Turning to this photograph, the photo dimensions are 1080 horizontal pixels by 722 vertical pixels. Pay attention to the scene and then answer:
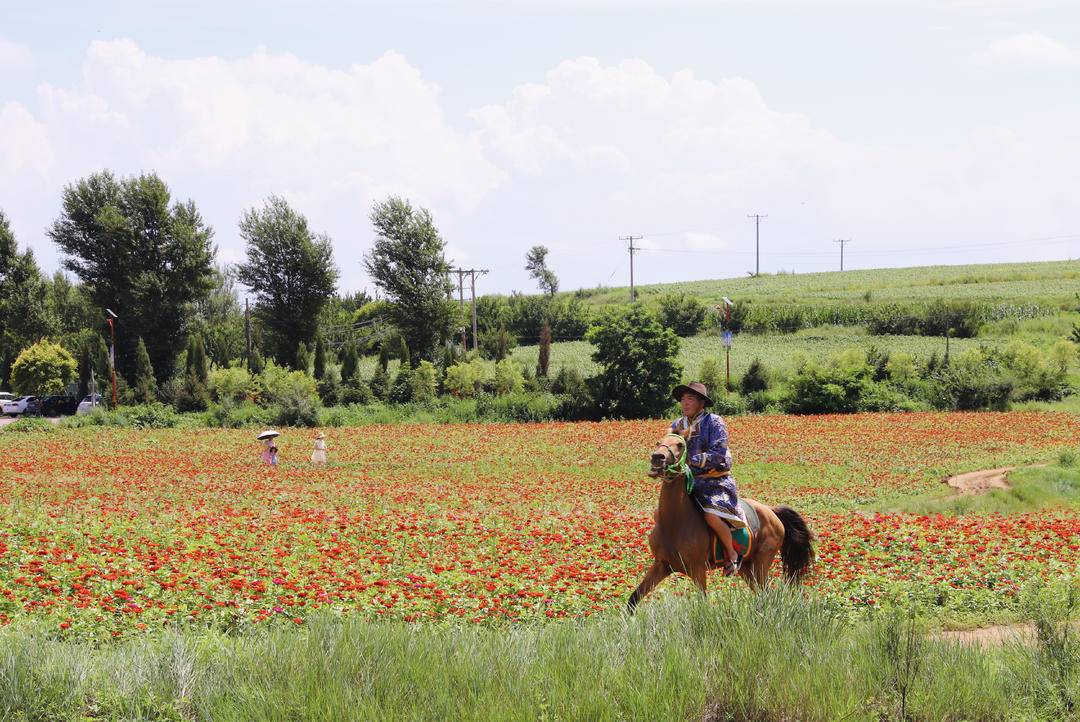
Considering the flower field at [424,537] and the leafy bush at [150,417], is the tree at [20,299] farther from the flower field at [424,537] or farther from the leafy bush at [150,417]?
the flower field at [424,537]

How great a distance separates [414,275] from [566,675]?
6545 cm

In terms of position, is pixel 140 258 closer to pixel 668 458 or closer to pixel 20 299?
pixel 20 299

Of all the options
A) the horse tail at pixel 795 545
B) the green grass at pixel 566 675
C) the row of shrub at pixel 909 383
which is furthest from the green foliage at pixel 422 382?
the green grass at pixel 566 675

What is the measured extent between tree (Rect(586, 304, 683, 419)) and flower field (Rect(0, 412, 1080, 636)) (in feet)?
58.3

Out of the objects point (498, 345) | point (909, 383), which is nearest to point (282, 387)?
point (498, 345)

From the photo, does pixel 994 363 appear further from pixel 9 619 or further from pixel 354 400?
pixel 9 619

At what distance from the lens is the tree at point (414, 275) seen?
70438mm

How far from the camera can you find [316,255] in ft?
229

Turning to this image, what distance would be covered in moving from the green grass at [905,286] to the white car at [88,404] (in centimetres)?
6429

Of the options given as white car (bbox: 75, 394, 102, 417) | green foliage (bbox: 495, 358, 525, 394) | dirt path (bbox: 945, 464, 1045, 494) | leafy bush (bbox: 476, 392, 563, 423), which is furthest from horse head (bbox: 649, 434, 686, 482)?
white car (bbox: 75, 394, 102, 417)

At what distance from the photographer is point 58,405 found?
207 feet

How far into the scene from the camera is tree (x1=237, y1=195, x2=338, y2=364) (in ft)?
228

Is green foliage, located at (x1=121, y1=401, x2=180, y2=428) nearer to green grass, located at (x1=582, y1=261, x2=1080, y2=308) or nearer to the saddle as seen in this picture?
the saddle

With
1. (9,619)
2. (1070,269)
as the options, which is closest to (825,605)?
(9,619)
